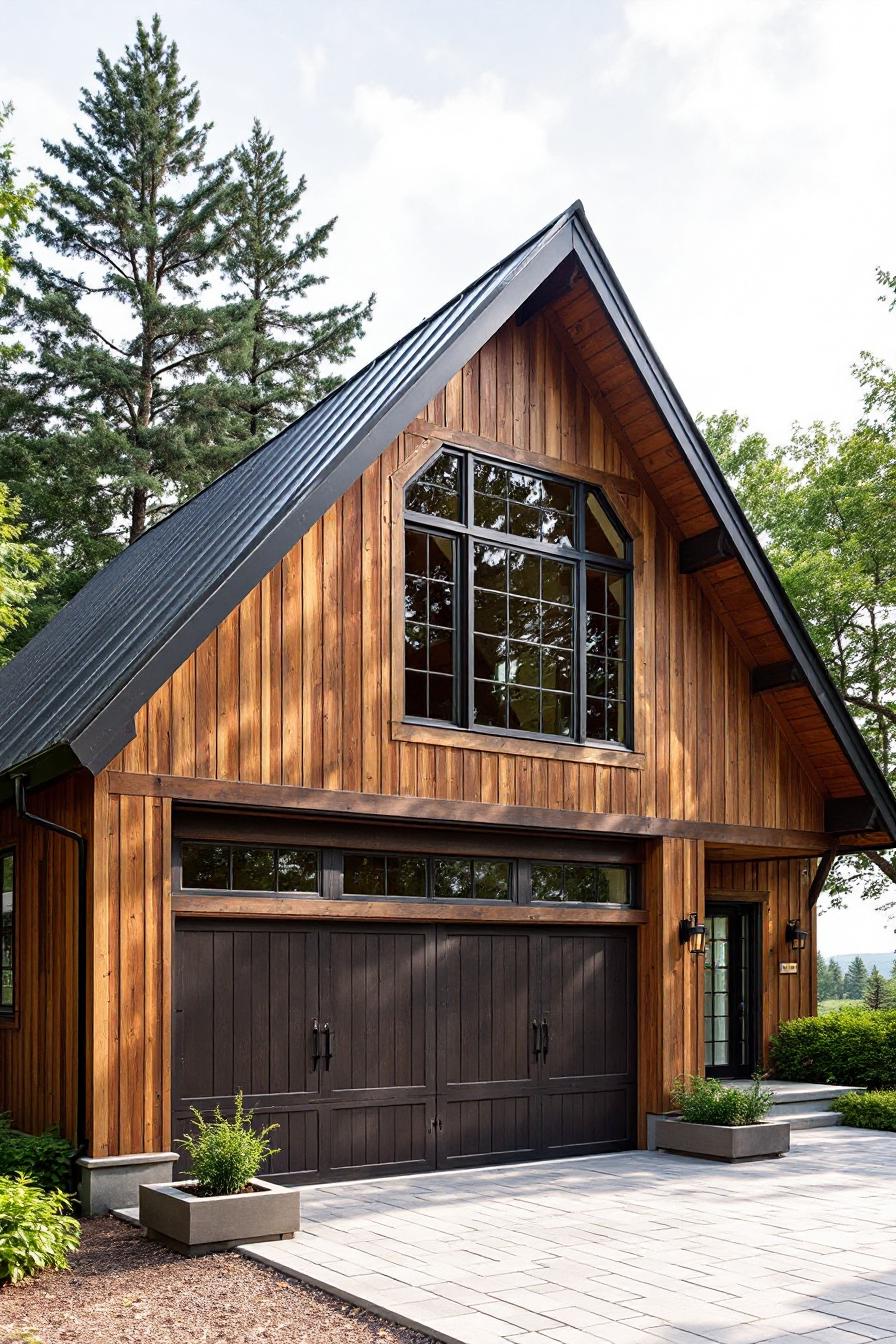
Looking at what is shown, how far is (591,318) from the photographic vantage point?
39.6 ft

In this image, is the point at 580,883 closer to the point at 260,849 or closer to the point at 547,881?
the point at 547,881

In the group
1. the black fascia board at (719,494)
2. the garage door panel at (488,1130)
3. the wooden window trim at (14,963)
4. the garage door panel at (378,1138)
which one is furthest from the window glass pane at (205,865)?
the black fascia board at (719,494)

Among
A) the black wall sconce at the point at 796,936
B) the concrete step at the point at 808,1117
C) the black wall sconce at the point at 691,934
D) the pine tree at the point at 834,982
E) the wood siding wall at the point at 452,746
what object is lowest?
the pine tree at the point at 834,982

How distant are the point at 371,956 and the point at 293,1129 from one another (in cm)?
145

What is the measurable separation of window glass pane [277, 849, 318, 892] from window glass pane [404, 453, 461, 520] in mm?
3009

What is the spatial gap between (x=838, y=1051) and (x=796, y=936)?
141 centimetres

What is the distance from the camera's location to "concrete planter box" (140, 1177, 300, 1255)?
25.0 ft

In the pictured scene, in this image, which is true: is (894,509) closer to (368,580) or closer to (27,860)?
(368,580)

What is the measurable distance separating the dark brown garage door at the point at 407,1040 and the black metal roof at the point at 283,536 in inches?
77.3

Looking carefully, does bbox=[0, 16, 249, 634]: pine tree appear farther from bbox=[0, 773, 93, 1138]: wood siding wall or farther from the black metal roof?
bbox=[0, 773, 93, 1138]: wood siding wall

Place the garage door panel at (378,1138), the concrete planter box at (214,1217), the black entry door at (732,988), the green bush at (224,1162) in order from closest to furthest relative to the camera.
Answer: the concrete planter box at (214,1217) → the green bush at (224,1162) → the garage door panel at (378,1138) → the black entry door at (732,988)

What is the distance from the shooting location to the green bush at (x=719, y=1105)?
11.6 m

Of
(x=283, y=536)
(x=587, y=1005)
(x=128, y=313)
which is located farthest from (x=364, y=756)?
(x=128, y=313)

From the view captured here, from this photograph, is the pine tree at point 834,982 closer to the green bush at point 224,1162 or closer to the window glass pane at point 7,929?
the window glass pane at point 7,929
